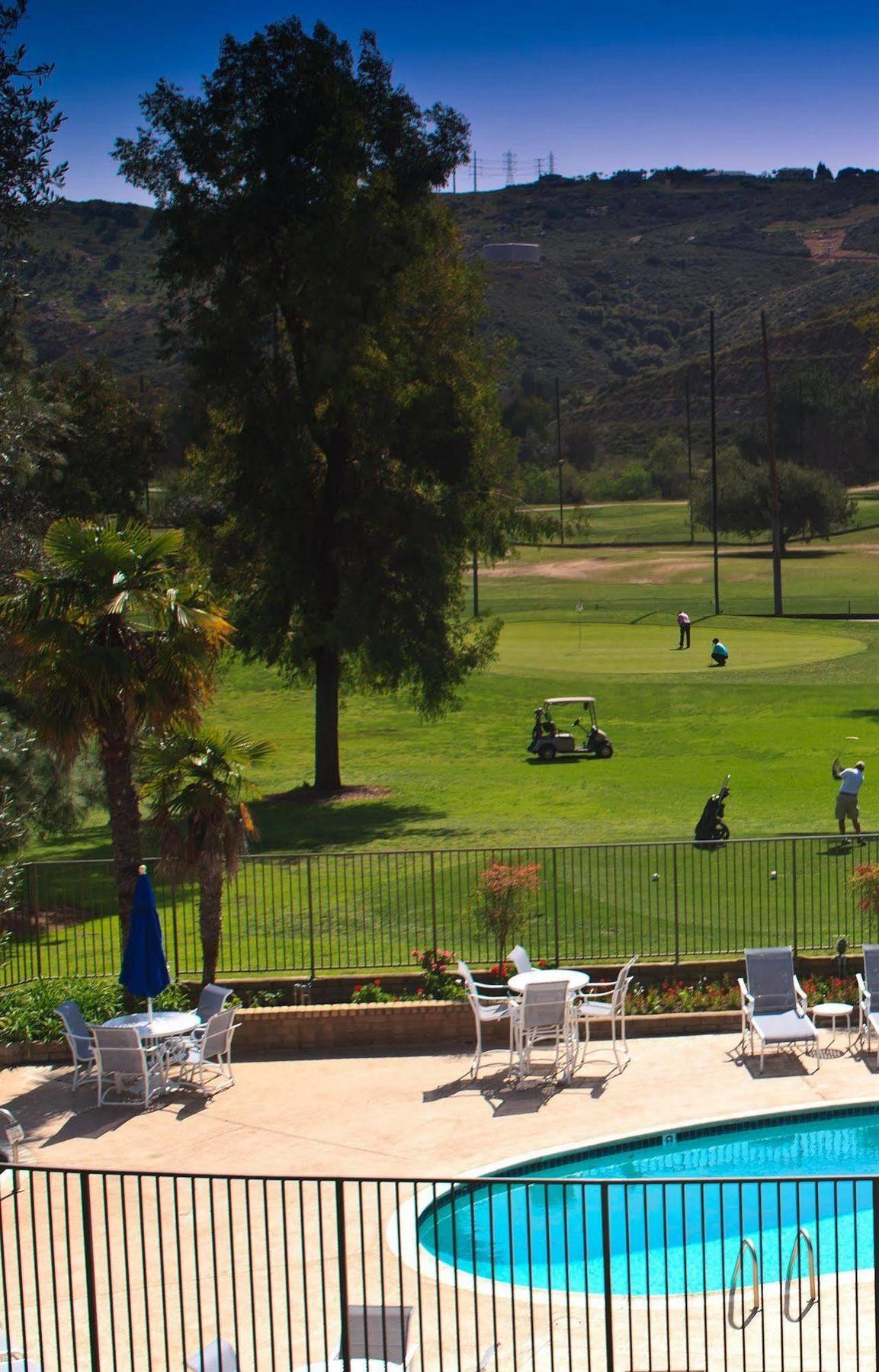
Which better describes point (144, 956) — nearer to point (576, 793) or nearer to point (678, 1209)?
point (678, 1209)

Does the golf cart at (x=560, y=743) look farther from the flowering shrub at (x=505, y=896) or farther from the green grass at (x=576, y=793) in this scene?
the flowering shrub at (x=505, y=896)

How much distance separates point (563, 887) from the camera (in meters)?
20.1

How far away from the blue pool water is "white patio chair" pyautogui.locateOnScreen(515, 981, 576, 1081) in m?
1.86

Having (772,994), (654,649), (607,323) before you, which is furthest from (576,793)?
(607,323)

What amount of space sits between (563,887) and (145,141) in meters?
19.7

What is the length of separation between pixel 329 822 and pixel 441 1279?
19.3 meters

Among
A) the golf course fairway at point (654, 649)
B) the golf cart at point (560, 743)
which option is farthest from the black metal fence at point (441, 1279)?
the golf course fairway at point (654, 649)

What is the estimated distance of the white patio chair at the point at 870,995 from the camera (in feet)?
48.3

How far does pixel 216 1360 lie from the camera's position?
7875 millimetres

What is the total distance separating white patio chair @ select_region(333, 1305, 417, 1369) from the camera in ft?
26.9

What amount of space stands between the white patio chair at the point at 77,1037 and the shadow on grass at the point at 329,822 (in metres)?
11.8

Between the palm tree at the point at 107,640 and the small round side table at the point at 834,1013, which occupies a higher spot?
the palm tree at the point at 107,640

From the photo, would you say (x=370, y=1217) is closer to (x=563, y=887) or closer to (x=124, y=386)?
(x=563, y=887)

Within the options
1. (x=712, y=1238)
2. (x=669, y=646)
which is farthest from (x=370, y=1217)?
(x=669, y=646)
